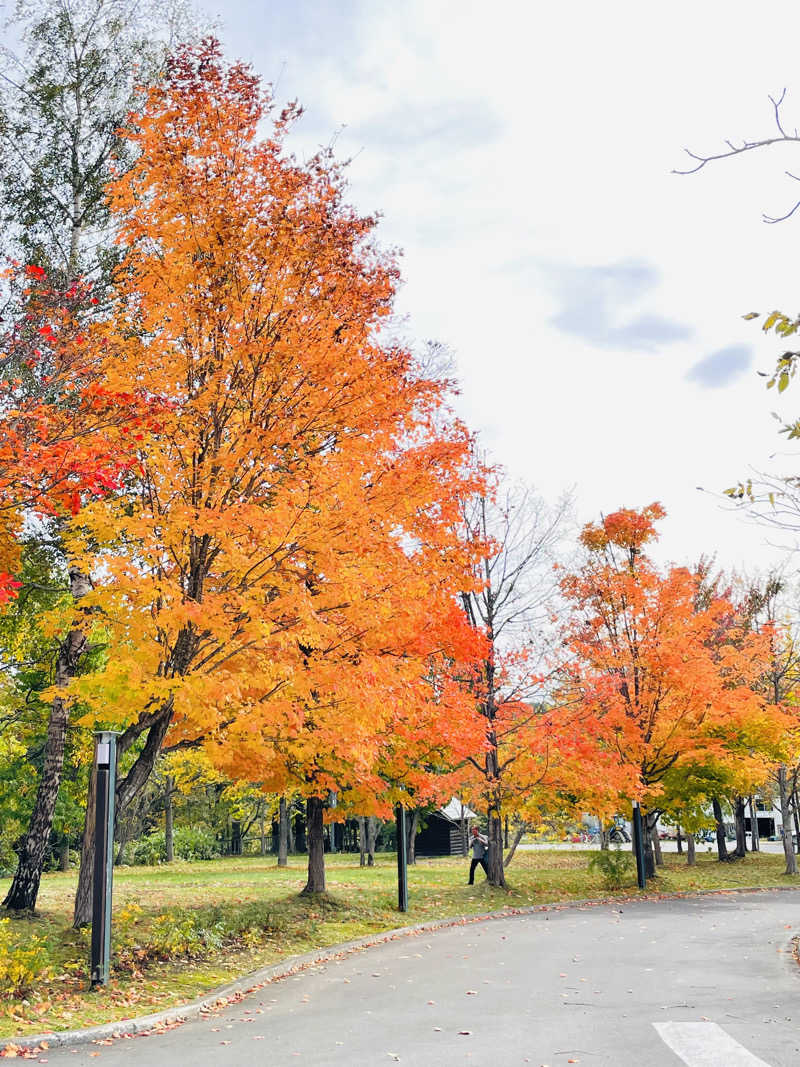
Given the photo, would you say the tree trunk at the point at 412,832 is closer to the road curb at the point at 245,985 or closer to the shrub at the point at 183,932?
the road curb at the point at 245,985

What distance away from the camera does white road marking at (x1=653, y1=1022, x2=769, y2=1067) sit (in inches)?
258

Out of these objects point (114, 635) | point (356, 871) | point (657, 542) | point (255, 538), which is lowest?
point (356, 871)

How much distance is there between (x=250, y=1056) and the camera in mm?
7141

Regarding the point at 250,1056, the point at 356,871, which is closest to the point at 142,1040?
the point at 250,1056

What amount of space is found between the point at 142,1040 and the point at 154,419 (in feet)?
21.7

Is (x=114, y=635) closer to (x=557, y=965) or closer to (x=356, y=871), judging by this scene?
(x=557, y=965)

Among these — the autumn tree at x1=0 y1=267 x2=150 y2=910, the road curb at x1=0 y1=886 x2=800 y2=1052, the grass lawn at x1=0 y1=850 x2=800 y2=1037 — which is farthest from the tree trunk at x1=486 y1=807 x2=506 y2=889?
the autumn tree at x1=0 y1=267 x2=150 y2=910

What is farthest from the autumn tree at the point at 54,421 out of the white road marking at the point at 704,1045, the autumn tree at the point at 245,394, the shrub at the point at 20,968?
the white road marking at the point at 704,1045

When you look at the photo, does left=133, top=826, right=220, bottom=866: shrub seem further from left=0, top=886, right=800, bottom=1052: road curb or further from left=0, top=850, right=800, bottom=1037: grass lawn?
left=0, top=886, right=800, bottom=1052: road curb

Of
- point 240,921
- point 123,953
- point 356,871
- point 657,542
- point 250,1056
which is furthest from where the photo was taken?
point 356,871

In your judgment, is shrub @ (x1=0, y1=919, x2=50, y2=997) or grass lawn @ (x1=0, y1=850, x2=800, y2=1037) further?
grass lawn @ (x1=0, y1=850, x2=800, y2=1037)

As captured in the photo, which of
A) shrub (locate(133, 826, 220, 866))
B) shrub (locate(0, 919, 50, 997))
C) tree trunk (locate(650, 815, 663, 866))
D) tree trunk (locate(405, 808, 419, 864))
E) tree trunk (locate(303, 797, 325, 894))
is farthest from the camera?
shrub (locate(133, 826, 220, 866))

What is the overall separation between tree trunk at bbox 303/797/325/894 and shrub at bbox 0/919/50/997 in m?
7.96

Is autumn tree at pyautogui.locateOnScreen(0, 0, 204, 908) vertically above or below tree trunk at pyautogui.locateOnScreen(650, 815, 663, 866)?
above
